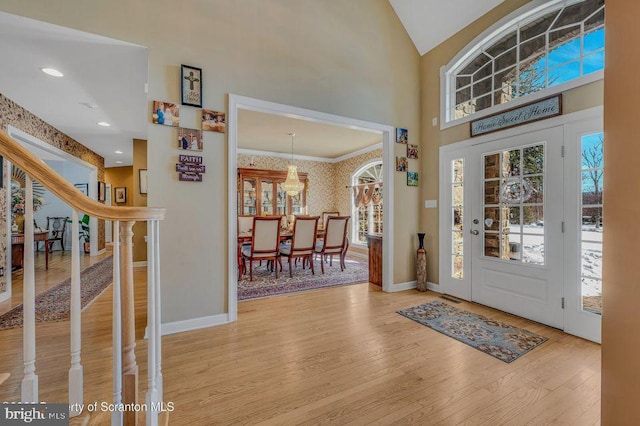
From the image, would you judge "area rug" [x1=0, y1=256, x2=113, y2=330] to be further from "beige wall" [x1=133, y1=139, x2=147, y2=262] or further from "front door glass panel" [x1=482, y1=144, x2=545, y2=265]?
"front door glass panel" [x1=482, y1=144, x2=545, y2=265]

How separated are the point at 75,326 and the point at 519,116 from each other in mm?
3833

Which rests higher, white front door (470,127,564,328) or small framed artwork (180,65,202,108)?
small framed artwork (180,65,202,108)

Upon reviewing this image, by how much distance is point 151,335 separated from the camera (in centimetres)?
119

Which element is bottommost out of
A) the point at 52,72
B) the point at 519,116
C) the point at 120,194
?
the point at 120,194

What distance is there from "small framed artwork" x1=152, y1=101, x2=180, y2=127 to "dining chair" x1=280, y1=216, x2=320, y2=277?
2.29 m

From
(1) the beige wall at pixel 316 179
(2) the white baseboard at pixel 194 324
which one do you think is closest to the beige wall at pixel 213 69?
(2) the white baseboard at pixel 194 324

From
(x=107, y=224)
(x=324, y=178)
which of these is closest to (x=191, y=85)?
(x=324, y=178)

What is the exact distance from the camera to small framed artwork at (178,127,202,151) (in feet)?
8.33

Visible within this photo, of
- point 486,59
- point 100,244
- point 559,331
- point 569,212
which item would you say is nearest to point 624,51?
point 569,212

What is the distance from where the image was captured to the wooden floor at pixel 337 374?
5.01 ft

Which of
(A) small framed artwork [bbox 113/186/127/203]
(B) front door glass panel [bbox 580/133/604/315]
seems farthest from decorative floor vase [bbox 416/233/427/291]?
(A) small framed artwork [bbox 113/186/127/203]

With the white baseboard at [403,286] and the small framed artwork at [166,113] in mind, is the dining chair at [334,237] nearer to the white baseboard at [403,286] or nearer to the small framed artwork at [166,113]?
the white baseboard at [403,286]

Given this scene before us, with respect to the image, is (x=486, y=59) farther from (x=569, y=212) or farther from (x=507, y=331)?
(x=507, y=331)

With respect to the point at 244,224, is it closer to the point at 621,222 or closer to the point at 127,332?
the point at 127,332
